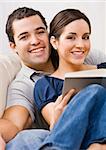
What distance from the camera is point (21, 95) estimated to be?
109 centimetres

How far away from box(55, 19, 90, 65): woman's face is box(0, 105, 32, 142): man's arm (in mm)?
247

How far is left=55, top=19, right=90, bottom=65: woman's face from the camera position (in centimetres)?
110

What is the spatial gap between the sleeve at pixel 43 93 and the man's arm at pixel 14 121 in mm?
55

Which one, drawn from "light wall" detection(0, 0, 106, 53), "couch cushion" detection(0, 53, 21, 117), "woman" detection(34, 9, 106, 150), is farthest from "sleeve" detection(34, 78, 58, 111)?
"light wall" detection(0, 0, 106, 53)

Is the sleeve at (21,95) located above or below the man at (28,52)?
below

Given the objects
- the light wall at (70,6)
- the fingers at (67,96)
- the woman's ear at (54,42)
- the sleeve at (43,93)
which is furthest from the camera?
the light wall at (70,6)

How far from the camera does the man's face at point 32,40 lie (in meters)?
1.17

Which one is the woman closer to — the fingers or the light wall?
the fingers

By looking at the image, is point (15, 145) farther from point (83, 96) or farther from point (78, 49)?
point (78, 49)

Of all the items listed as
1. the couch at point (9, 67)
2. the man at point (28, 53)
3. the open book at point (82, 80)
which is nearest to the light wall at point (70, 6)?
the couch at point (9, 67)

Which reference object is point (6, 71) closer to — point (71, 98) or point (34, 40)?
point (34, 40)

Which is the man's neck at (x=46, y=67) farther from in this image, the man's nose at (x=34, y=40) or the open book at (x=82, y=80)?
the open book at (x=82, y=80)

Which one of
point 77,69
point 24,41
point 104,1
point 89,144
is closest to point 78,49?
point 77,69

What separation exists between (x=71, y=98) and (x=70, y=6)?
1.01 metres
